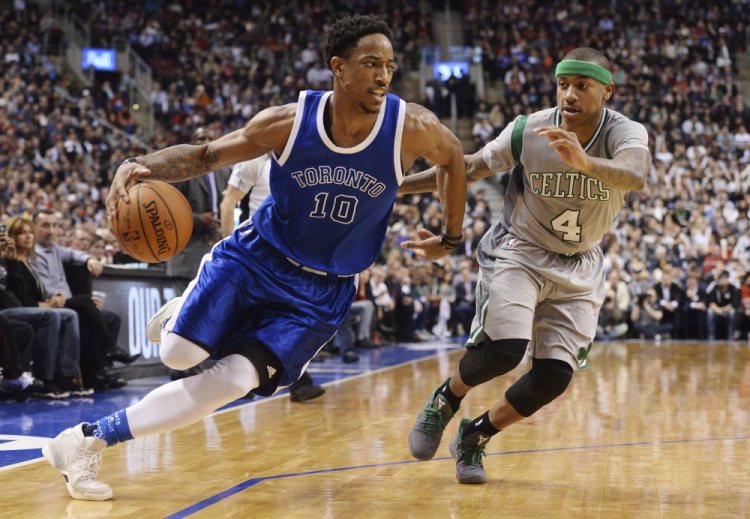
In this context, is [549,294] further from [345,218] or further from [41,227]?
[41,227]

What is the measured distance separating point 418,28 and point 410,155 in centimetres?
2424

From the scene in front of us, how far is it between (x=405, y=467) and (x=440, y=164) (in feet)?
4.72

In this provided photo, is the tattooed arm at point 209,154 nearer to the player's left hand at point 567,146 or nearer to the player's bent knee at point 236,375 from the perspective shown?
the player's bent knee at point 236,375

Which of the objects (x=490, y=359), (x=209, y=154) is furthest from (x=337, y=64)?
(x=490, y=359)

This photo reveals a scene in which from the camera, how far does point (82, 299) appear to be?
7762 mm

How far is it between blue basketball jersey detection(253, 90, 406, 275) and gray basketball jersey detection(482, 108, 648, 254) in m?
0.68

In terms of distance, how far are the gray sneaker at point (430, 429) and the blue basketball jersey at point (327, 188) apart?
80 centimetres

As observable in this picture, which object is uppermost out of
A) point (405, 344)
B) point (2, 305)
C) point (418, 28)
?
point (418, 28)

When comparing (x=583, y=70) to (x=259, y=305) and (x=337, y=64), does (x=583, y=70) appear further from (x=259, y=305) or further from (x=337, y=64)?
(x=259, y=305)

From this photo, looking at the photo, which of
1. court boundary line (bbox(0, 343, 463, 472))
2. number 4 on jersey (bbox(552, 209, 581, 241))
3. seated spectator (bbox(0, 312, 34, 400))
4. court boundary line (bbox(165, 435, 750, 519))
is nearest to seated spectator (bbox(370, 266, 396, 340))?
court boundary line (bbox(0, 343, 463, 472))

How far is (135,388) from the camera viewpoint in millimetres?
8016

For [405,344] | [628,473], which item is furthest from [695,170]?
[628,473]

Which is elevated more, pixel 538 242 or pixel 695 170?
pixel 695 170

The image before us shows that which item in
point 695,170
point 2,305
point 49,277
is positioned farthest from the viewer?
point 695,170
